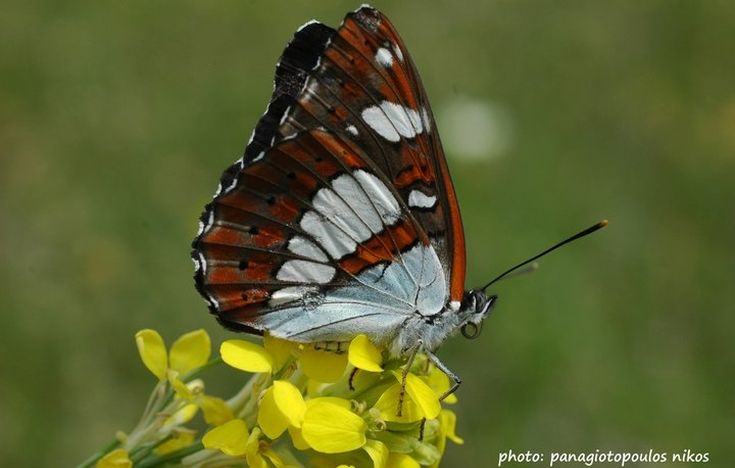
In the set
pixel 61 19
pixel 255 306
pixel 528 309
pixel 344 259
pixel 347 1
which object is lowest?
pixel 255 306

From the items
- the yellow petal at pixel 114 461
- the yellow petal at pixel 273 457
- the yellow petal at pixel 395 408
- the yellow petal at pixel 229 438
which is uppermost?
the yellow petal at pixel 395 408

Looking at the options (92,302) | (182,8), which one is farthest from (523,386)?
(182,8)

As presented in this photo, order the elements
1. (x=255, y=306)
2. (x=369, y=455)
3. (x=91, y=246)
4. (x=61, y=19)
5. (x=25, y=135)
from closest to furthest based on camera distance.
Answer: (x=369, y=455), (x=255, y=306), (x=91, y=246), (x=25, y=135), (x=61, y=19)

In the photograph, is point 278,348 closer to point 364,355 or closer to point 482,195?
point 364,355

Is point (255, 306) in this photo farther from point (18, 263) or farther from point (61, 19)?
point (61, 19)

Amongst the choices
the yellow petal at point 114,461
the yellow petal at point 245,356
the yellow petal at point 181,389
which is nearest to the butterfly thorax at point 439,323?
the yellow petal at point 245,356

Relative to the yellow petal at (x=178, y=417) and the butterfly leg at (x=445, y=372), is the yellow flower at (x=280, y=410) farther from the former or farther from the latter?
the butterfly leg at (x=445, y=372)

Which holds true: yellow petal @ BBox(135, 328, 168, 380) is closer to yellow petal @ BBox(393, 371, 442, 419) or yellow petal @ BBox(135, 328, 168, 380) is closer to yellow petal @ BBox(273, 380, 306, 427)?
yellow petal @ BBox(273, 380, 306, 427)
